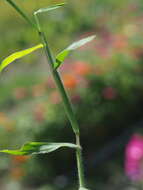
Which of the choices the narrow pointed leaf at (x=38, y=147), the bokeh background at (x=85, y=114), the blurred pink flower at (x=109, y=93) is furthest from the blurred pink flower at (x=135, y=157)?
the narrow pointed leaf at (x=38, y=147)

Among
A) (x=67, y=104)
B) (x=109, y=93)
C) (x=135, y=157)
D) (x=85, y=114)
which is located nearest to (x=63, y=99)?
(x=67, y=104)

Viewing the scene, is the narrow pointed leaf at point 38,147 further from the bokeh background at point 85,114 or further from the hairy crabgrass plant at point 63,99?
the bokeh background at point 85,114

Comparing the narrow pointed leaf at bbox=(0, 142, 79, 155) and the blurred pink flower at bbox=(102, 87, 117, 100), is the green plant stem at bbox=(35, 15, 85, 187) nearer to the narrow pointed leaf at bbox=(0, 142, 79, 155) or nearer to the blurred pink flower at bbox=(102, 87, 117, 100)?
the narrow pointed leaf at bbox=(0, 142, 79, 155)

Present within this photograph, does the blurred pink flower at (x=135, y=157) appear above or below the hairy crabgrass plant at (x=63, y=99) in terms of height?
below

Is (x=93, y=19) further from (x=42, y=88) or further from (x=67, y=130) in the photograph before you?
(x=67, y=130)

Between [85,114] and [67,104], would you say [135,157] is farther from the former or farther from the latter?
[67,104]

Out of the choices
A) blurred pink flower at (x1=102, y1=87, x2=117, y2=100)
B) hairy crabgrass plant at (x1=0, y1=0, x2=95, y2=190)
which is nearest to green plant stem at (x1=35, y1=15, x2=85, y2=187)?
hairy crabgrass plant at (x1=0, y1=0, x2=95, y2=190)

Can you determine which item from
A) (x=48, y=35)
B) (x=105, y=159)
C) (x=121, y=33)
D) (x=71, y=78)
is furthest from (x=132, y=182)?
(x=48, y=35)

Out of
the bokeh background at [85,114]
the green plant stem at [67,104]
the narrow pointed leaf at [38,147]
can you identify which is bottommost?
the bokeh background at [85,114]
